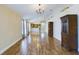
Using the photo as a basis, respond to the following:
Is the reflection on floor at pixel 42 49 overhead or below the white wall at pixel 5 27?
below

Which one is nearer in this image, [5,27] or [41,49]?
[5,27]

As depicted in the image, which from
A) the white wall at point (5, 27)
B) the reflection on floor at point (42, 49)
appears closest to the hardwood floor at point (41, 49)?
the reflection on floor at point (42, 49)

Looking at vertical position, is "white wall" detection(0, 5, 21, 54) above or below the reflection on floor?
above

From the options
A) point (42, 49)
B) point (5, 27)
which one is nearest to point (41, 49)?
point (42, 49)

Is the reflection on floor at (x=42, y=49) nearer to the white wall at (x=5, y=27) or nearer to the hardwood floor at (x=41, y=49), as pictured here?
the hardwood floor at (x=41, y=49)

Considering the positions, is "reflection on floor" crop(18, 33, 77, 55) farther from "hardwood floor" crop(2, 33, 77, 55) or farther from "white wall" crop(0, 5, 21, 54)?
"white wall" crop(0, 5, 21, 54)

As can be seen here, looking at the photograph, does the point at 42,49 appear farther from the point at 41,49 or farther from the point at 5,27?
the point at 5,27

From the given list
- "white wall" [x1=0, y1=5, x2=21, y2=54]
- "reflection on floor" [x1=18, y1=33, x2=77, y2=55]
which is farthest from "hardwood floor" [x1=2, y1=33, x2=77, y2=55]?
"white wall" [x1=0, y1=5, x2=21, y2=54]

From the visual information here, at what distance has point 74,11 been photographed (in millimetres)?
7254
